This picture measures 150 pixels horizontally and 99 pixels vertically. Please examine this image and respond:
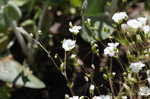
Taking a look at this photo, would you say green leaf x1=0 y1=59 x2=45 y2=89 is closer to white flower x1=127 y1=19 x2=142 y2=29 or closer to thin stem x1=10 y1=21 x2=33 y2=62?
thin stem x1=10 y1=21 x2=33 y2=62

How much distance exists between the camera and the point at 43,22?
2.21 meters

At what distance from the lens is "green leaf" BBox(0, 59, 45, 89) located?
1898mm

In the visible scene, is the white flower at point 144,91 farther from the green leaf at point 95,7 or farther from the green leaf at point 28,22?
the green leaf at point 28,22

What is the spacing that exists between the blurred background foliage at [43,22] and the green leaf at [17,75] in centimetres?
5

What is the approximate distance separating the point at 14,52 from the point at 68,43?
2.94 ft

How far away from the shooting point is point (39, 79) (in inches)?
80.4

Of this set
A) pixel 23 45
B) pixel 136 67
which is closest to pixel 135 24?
pixel 136 67

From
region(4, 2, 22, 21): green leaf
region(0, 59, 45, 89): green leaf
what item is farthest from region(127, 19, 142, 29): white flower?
region(4, 2, 22, 21): green leaf

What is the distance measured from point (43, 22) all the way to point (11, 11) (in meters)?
0.25

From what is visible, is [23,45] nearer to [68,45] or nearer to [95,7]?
[95,7]

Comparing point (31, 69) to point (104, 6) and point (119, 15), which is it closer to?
point (104, 6)

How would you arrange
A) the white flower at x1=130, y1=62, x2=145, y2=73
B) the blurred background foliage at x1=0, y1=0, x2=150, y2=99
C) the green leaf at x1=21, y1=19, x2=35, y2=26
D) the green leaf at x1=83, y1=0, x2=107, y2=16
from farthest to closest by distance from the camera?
the green leaf at x1=21, y1=19, x2=35, y2=26 → the blurred background foliage at x1=0, y1=0, x2=150, y2=99 → the green leaf at x1=83, y1=0, x2=107, y2=16 → the white flower at x1=130, y1=62, x2=145, y2=73

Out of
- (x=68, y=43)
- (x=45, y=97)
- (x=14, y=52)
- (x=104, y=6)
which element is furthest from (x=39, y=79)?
(x=68, y=43)

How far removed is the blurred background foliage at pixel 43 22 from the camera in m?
1.99
